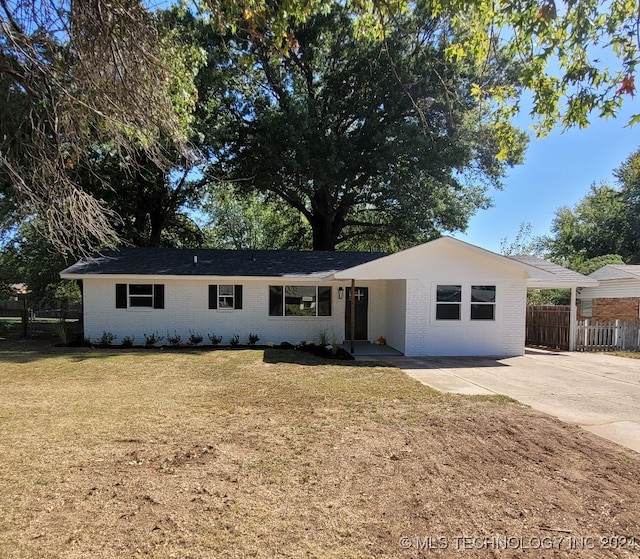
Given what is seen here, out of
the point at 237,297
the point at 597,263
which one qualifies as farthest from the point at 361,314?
the point at 597,263

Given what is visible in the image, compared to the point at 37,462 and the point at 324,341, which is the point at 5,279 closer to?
the point at 324,341

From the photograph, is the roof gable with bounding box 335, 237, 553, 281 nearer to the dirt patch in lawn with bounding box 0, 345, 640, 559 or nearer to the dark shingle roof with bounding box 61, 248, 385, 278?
the dark shingle roof with bounding box 61, 248, 385, 278

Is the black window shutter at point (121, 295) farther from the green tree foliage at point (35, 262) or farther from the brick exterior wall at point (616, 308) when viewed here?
the brick exterior wall at point (616, 308)

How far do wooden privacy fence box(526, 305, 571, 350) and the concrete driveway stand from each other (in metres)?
1.70

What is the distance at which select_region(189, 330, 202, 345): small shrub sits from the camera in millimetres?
14805

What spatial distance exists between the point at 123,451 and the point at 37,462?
79 cm

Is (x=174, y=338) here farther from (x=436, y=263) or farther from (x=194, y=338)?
(x=436, y=263)

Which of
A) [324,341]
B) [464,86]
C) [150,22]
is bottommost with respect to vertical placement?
[324,341]

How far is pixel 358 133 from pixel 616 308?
14257 millimetres

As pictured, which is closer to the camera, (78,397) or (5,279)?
(78,397)

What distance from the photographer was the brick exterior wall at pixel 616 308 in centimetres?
1891

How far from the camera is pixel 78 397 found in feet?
23.7

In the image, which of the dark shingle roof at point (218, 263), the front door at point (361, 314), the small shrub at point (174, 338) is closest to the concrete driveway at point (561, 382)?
the front door at point (361, 314)

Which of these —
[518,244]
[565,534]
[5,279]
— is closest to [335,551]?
[565,534]
